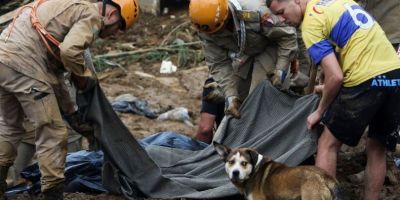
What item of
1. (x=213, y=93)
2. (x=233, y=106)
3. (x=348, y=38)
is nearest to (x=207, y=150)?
(x=233, y=106)

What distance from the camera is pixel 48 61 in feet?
18.9

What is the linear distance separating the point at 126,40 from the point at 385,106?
9.71 metres

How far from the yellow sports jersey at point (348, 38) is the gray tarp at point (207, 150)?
85 cm

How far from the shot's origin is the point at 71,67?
5492mm

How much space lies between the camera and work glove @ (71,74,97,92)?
18.9 feet

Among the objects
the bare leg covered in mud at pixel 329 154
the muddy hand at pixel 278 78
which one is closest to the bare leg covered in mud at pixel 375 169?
the bare leg covered in mud at pixel 329 154

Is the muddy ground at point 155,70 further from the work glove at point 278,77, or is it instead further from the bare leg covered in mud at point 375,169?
the bare leg covered in mud at point 375,169

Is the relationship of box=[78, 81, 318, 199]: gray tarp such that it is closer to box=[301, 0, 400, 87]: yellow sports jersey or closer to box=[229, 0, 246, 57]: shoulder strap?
box=[229, 0, 246, 57]: shoulder strap

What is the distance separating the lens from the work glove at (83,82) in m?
5.78

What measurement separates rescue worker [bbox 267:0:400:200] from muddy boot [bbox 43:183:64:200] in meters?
2.01

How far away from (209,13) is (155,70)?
6.75m

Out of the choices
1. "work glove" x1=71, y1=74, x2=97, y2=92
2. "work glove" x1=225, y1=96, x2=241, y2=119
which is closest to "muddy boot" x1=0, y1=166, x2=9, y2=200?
"work glove" x1=71, y1=74, x2=97, y2=92

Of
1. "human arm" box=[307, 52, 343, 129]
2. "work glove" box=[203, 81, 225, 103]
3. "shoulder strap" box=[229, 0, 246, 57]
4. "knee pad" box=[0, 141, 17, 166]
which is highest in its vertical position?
"human arm" box=[307, 52, 343, 129]

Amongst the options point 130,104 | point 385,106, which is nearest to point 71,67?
point 385,106
